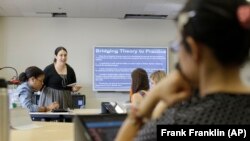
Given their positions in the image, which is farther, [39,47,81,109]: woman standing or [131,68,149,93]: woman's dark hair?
[131,68,149,93]: woman's dark hair

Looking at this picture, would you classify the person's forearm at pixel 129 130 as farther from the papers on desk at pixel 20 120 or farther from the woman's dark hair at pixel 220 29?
the papers on desk at pixel 20 120

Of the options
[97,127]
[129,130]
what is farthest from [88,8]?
[129,130]

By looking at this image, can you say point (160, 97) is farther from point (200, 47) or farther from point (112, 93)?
point (112, 93)

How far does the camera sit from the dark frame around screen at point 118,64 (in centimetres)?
695

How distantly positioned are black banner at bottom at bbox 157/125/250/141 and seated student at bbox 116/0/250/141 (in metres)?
0.01

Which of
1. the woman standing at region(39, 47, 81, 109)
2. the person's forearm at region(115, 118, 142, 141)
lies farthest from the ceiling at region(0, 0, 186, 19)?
the person's forearm at region(115, 118, 142, 141)

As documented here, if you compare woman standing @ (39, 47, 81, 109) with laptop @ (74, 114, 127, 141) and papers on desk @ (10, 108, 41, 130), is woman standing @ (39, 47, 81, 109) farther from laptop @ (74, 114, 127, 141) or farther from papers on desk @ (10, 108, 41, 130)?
laptop @ (74, 114, 127, 141)

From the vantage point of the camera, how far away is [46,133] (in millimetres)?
1826

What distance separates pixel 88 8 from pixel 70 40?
117 cm

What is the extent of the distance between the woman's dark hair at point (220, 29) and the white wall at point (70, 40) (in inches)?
248

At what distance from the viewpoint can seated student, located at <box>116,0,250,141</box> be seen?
2.10 feet

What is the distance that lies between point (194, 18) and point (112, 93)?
647 cm

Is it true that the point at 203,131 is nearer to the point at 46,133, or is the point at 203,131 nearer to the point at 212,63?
the point at 212,63

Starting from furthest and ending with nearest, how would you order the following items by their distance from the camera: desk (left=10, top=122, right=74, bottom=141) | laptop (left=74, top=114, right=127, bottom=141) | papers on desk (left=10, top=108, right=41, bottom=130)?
papers on desk (left=10, top=108, right=41, bottom=130), desk (left=10, top=122, right=74, bottom=141), laptop (left=74, top=114, right=127, bottom=141)
